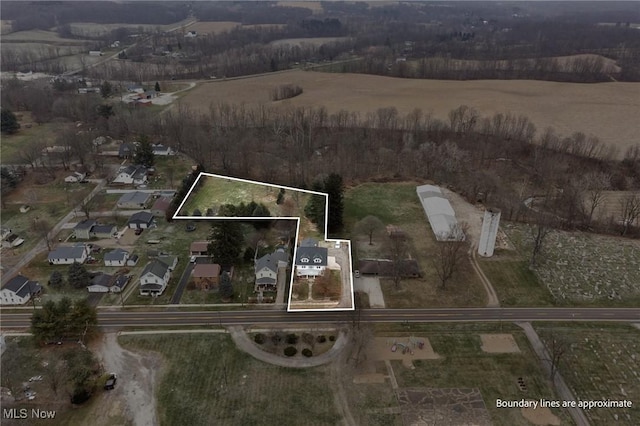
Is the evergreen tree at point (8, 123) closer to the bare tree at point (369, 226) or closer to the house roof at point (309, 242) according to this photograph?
the bare tree at point (369, 226)

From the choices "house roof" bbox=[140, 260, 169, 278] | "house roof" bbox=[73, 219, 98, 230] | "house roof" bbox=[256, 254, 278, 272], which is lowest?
"house roof" bbox=[73, 219, 98, 230]

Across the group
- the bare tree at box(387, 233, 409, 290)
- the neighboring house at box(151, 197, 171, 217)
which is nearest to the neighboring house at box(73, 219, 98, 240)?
the neighboring house at box(151, 197, 171, 217)

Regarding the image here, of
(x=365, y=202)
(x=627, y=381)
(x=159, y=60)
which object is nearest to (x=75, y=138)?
(x=365, y=202)

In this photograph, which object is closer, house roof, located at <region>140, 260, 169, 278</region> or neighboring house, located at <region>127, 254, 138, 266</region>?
house roof, located at <region>140, 260, 169, 278</region>

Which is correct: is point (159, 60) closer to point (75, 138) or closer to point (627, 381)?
point (75, 138)

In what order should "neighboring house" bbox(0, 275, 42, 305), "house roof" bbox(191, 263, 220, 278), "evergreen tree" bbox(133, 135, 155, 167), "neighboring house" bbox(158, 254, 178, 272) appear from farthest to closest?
"evergreen tree" bbox(133, 135, 155, 167) → "neighboring house" bbox(158, 254, 178, 272) → "house roof" bbox(191, 263, 220, 278) → "neighboring house" bbox(0, 275, 42, 305)

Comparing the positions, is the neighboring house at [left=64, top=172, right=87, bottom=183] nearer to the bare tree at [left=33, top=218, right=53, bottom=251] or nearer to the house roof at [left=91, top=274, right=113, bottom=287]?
the bare tree at [left=33, top=218, right=53, bottom=251]
